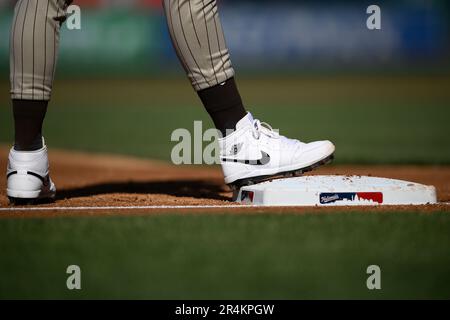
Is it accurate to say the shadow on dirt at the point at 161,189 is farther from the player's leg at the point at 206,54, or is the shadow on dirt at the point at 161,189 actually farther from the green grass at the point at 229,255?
the green grass at the point at 229,255

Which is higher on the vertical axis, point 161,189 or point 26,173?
point 26,173

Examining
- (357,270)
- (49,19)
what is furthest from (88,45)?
(357,270)

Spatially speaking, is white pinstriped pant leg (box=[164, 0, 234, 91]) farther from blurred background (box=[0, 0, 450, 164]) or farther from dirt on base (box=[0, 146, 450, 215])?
blurred background (box=[0, 0, 450, 164])

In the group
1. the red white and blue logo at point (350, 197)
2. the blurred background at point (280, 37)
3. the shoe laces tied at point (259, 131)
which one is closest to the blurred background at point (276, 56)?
the blurred background at point (280, 37)

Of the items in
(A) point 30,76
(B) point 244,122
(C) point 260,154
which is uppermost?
(A) point 30,76

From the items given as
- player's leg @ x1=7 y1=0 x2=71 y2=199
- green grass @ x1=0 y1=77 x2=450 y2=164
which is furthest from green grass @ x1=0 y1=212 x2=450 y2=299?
green grass @ x1=0 y1=77 x2=450 y2=164

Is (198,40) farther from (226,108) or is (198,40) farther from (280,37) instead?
(280,37)

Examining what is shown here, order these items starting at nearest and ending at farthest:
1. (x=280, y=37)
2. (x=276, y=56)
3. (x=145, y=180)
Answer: (x=145, y=180) → (x=280, y=37) → (x=276, y=56)

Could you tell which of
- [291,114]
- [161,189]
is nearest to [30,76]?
[161,189]
